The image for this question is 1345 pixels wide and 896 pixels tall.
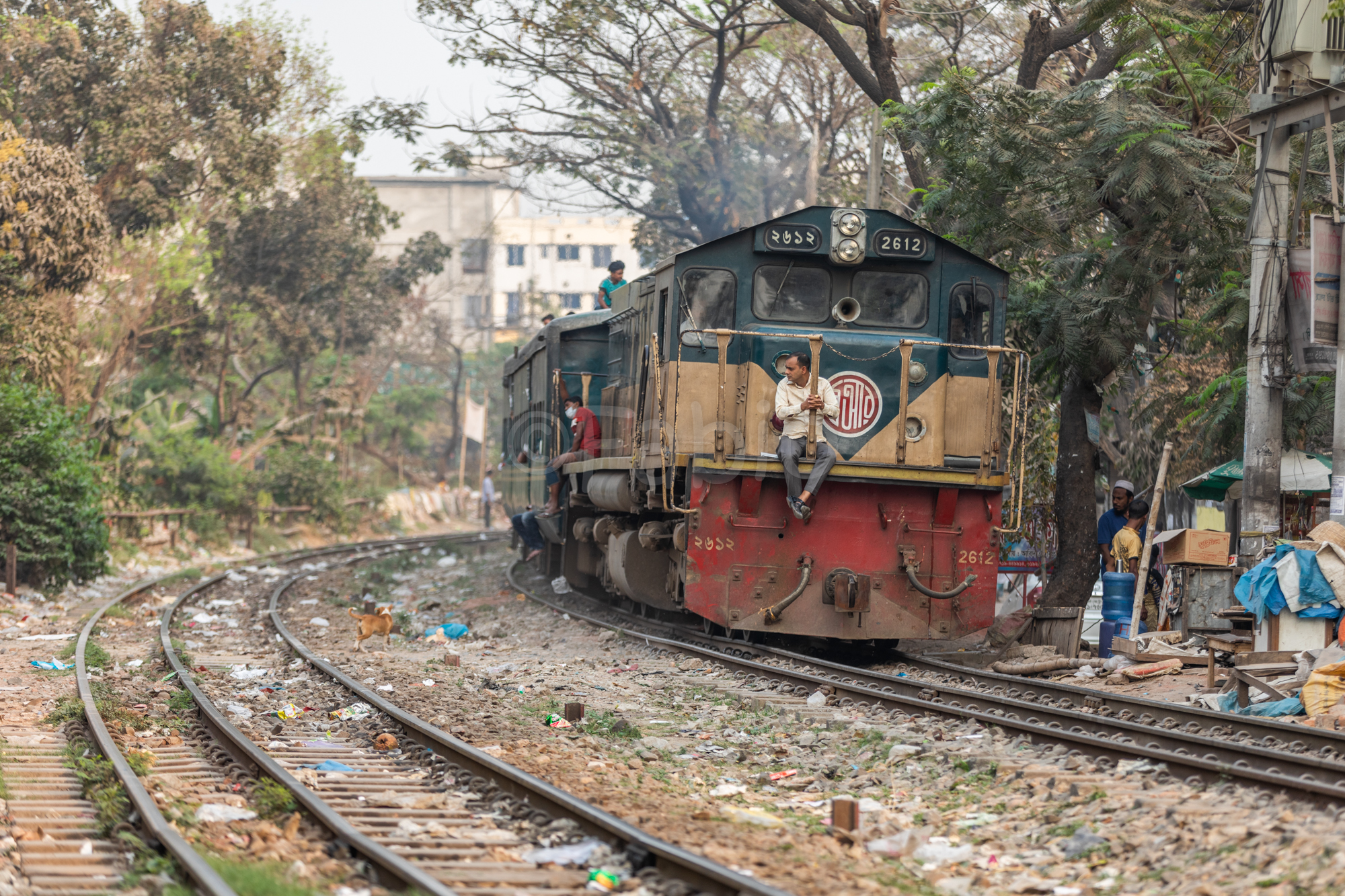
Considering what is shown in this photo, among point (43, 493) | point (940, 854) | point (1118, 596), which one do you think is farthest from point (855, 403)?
point (43, 493)

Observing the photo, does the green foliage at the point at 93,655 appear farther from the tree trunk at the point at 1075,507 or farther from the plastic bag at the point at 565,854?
the tree trunk at the point at 1075,507

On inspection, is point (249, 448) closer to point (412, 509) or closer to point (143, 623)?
point (412, 509)

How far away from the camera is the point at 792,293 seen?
1109 cm

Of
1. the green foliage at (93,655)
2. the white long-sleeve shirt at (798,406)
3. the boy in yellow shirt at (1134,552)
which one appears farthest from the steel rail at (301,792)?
the boy in yellow shirt at (1134,552)

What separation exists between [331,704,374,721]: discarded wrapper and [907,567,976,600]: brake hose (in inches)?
177

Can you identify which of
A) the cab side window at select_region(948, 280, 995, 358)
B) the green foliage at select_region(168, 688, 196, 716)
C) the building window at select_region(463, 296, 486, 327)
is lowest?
the green foliage at select_region(168, 688, 196, 716)

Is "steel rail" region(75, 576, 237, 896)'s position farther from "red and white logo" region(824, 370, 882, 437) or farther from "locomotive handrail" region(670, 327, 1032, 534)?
"red and white logo" region(824, 370, 882, 437)

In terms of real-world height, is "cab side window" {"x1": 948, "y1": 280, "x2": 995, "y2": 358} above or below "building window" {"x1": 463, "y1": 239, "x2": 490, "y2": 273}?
below

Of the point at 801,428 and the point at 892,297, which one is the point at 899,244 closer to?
the point at 892,297

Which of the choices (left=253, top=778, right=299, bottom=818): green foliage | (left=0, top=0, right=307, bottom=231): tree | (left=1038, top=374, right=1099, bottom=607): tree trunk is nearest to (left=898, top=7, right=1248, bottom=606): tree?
(left=1038, top=374, right=1099, bottom=607): tree trunk

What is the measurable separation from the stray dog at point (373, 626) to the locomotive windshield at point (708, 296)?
15.7ft

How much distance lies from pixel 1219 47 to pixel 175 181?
1943 cm

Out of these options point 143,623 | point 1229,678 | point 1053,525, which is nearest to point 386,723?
point 1229,678

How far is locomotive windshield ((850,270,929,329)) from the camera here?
11164mm
